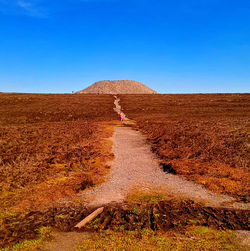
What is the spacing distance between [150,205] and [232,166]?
25.6ft

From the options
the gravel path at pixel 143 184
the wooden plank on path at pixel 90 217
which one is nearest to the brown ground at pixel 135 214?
the gravel path at pixel 143 184

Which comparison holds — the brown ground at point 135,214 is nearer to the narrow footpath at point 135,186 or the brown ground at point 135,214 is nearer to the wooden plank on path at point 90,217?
the narrow footpath at point 135,186

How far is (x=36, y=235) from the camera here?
620cm

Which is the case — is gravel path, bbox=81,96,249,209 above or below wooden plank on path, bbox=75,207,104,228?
below

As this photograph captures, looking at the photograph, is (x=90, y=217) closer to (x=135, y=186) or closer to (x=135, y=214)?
(x=135, y=214)

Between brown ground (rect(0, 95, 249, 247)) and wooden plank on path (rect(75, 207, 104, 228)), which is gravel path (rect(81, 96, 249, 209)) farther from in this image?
wooden plank on path (rect(75, 207, 104, 228))

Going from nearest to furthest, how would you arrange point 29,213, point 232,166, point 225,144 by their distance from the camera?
point 29,213 < point 232,166 < point 225,144

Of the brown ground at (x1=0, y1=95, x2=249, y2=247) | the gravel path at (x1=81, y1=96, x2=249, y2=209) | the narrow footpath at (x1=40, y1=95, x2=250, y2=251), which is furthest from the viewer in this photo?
the gravel path at (x1=81, y1=96, x2=249, y2=209)

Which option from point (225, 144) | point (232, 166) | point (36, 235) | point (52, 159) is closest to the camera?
point (36, 235)

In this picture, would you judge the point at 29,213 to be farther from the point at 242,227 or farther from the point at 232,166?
the point at 232,166

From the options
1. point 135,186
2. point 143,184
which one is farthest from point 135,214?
point 143,184

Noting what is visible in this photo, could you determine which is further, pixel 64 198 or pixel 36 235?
pixel 64 198

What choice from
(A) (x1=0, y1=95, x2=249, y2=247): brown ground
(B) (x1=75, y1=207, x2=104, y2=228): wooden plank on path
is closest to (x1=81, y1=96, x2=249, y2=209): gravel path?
(A) (x1=0, y1=95, x2=249, y2=247): brown ground

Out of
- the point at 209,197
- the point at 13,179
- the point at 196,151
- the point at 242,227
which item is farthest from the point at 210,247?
the point at 196,151
